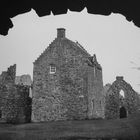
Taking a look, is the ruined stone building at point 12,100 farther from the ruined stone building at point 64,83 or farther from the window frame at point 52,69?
the window frame at point 52,69

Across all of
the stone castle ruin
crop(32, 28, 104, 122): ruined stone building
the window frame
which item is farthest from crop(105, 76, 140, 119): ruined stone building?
the window frame

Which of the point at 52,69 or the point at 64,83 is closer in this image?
the point at 64,83

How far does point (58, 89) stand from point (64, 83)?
31.5 inches

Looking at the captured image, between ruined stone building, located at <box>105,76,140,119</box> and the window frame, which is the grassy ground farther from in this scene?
ruined stone building, located at <box>105,76,140,119</box>

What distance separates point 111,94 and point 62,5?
99.4 feet

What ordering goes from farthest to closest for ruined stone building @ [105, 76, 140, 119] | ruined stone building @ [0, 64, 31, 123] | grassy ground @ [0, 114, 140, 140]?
1. ruined stone building @ [105, 76, 140, 119]
2. ruined stone building @ [0, 64, 31, 123]
3. grassy ground @ [0, 114, 140, 140]

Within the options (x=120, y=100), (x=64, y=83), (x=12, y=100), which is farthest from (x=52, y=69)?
(x=120, y=100)

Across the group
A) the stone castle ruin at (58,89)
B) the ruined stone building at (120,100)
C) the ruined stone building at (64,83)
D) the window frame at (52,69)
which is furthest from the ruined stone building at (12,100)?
the ruined stone building at (120,100)

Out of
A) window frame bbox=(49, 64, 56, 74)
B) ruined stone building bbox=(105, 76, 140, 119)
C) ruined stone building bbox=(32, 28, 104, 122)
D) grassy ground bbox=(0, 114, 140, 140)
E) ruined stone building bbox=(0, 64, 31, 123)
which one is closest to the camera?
grassy ground bbox=(0, 114, 140, 140)

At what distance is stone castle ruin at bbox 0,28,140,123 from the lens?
26.7 meters

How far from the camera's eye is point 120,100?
3316cm

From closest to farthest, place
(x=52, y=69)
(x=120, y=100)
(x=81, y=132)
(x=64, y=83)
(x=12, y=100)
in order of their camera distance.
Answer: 1. (x=81, y=132)
2. (x=64, y=83)
3. (x=52, y=69)
4. (x=12, y=100)
5. (x=120, y=100)

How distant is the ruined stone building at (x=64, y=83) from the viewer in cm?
2652

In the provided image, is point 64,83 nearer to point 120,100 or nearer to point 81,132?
point 120,100
